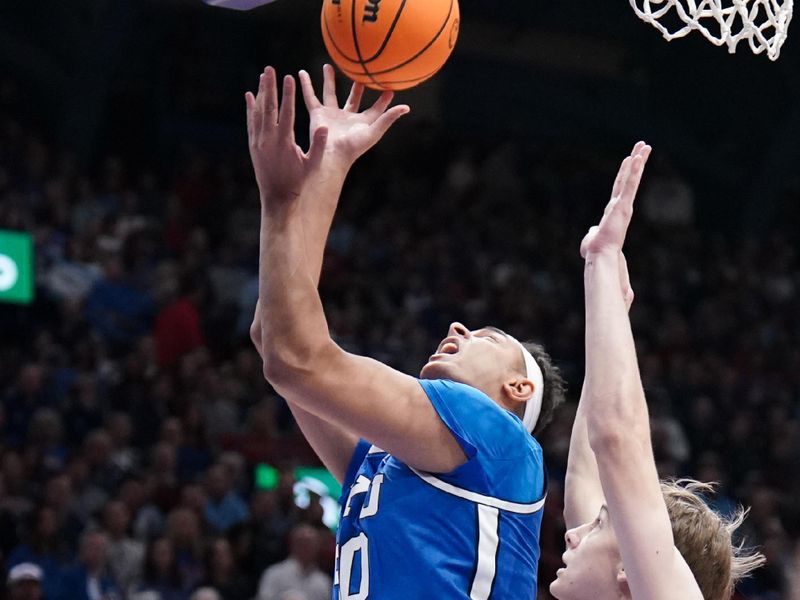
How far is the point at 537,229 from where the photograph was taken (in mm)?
12727

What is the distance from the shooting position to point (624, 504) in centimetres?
205

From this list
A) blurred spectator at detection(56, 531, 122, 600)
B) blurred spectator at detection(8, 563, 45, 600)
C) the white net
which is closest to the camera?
the white net

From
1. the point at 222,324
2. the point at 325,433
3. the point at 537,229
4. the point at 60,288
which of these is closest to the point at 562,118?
the point at 537,229

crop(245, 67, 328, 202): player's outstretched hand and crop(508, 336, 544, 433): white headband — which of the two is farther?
crop(508, 336, 544, 433): white headband

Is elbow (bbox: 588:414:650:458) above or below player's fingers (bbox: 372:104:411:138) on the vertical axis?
below

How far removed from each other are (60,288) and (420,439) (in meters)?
6.97

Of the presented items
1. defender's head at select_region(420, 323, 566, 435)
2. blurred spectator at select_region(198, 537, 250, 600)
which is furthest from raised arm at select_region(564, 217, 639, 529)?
blurred spectator at select_region(198, 537, 250, 600)

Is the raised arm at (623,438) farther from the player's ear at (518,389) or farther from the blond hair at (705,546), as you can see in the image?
the player's ear at (518,389)

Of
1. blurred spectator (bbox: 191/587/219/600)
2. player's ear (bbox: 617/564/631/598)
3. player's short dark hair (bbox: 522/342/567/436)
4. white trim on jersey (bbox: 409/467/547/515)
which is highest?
player's short dark hair (bbox: 522/342/567/436)

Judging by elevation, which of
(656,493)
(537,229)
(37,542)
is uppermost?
(656,493)

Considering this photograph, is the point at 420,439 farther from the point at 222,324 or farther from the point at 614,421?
the point at 222,324

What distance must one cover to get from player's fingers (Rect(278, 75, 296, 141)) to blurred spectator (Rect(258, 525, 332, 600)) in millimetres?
5053

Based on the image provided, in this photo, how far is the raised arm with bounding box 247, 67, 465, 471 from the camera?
2.44 meters

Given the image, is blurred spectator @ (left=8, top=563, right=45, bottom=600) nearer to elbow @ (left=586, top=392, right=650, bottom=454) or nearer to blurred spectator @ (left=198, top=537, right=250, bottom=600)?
blurred spectator @ (left=198, top=537, right=250, bottom=600)
